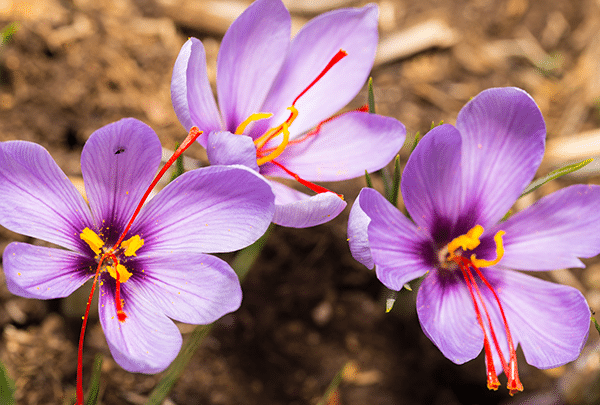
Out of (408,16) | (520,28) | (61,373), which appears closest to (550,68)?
(520,28)

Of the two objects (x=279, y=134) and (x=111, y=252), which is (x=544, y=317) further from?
(x=111, y=252)

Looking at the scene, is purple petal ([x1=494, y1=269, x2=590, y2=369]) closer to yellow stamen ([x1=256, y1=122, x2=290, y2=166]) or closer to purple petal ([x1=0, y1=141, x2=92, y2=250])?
yellow stamen ([x1=256, y1=122, x2=290, y2=166])

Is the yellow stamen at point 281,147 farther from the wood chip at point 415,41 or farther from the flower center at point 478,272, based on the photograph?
the wood chip at point 415,41

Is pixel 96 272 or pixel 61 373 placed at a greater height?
pixel 96 272

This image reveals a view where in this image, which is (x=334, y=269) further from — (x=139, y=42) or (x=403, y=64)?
(x=139, y=42)

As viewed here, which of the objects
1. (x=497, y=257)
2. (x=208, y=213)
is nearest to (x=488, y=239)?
(x=497, y=257)

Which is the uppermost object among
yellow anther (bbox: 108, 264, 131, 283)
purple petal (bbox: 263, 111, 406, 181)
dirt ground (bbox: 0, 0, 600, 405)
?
purple petal (bbox: 263, 111, 406, 181)

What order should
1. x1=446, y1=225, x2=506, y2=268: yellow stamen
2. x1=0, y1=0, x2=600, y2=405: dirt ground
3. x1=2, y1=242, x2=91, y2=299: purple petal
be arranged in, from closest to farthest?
x1=2, y1=242, x2=91, y2=299: purple petal, x1=446, y1=225, x2=506, y2=268: yellow stamen, x1=0, y1=0, x2=600, y2=405: dirt ground

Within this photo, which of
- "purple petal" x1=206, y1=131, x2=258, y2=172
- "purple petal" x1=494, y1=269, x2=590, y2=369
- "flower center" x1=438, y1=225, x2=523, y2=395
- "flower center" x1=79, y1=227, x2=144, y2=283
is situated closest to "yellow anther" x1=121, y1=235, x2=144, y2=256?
"flower center" x1=79, y1=227, x2=144, y2=283
